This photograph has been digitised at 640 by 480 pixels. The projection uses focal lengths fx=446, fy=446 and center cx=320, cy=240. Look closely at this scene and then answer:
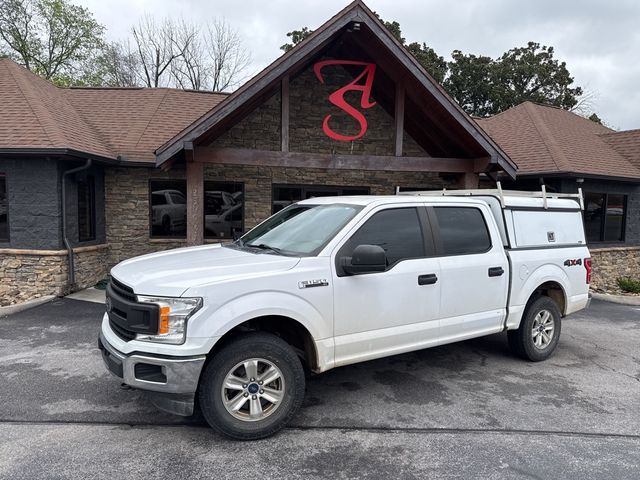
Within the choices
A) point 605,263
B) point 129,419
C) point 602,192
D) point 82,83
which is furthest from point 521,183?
point 82,83

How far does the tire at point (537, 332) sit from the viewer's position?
209 inches

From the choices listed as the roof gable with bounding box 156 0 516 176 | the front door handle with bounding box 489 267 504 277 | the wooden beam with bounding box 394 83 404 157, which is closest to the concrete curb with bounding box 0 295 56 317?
the roof gable with bounding box 156 0 516 176

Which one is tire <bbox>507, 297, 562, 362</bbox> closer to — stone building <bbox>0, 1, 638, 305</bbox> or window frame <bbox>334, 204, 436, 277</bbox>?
window frame <bbox>334, 204, 436, 277</bbox>

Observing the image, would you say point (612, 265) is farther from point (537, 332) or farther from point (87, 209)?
point (87, 209)

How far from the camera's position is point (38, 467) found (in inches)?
123

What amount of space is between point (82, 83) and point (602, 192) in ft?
102

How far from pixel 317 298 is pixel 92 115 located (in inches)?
446

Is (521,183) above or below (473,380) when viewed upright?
above

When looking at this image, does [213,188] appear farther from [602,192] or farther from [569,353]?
[602,192]

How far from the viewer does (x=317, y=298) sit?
371 centimetres

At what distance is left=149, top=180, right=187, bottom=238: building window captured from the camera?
11.3 metres

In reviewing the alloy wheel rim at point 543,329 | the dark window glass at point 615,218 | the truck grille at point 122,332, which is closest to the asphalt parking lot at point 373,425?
the alloy wheel rim at point 543,329

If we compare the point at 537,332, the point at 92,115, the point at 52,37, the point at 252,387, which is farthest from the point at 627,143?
the point at 52,37

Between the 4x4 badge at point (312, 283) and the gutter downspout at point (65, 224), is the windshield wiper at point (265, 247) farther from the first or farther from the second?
the gutter downspout at point (65, 224)
